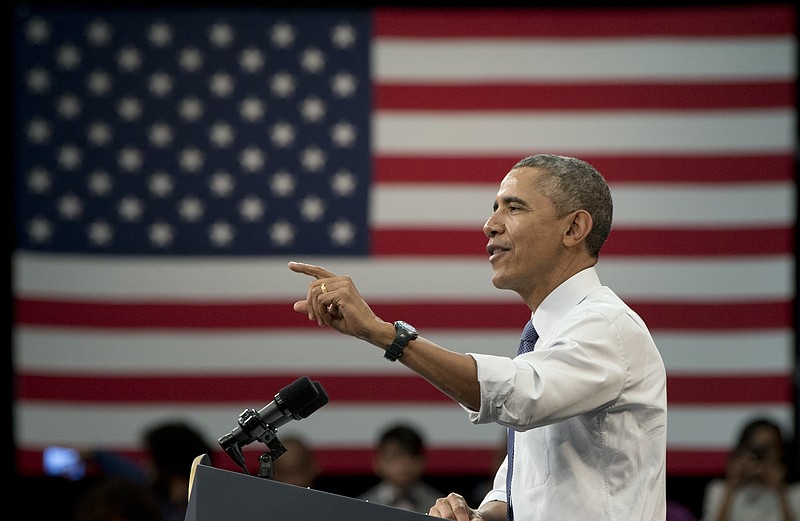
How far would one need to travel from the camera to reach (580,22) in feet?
17.5

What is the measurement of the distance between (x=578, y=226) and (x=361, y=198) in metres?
3.36

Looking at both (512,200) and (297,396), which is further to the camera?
(512,200)

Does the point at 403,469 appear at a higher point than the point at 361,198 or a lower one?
lower

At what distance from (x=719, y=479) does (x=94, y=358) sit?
9.82 ft

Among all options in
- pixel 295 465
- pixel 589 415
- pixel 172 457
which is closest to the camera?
pixel 589 415

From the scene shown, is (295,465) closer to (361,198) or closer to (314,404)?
(361,198)

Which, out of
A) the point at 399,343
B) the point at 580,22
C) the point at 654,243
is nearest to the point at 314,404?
the point at 399,343

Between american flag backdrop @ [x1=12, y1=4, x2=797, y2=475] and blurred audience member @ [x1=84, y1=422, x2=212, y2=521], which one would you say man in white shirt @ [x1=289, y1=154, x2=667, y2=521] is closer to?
blurred audience member @ [x1=84, y1=422, x2=212, y2=521]

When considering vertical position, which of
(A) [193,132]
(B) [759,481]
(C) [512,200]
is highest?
(A) [193,132]

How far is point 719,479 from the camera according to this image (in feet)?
17.0

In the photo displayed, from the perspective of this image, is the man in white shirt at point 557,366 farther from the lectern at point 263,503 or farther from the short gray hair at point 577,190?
the lectern at point 263,503

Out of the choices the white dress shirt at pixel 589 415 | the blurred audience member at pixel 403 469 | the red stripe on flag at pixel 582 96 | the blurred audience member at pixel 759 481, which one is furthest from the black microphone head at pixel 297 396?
the red stripe on flag at pixel 582 96

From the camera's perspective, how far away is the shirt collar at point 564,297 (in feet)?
6.36

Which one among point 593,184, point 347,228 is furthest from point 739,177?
point 593,184
